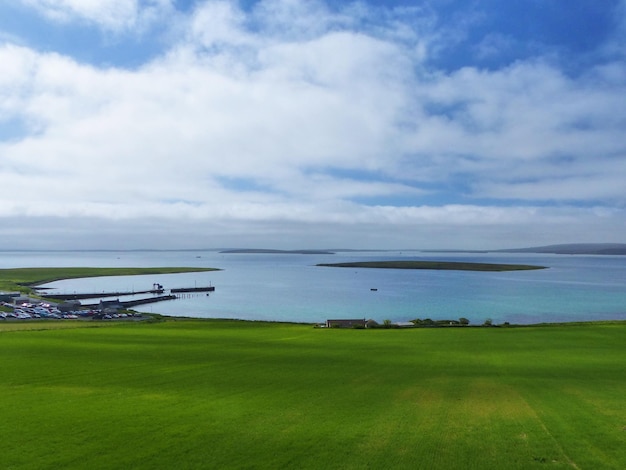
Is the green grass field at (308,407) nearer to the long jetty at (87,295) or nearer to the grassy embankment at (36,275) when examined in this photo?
the long jetty at (87,295)

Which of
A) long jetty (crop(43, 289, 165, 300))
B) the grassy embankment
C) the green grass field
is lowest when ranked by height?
long jetty (crop(43, 289, 165, 300))

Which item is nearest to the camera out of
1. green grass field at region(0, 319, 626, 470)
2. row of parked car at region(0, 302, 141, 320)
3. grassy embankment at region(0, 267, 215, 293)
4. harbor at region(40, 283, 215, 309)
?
green grass field at region(0, 319, 626, 470)

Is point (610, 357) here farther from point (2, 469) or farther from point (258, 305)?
point (258, 305)

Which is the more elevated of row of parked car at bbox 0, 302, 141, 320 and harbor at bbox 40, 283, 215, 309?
row of parked car at bbox 0, 302, 141, 320

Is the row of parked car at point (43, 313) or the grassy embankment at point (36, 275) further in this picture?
the grassy embankment at point (36, 275)

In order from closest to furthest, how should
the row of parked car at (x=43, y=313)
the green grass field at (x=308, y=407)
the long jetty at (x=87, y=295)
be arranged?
1. the green grass field at (x=308, y=407)
2. the row of parked car at (x=43, y=313)
3. the long jetty at (x=87, y=295)

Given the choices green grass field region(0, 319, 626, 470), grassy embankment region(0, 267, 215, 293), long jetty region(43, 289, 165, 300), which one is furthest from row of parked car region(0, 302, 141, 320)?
grassy embankment region(0, 267, 215, 293)

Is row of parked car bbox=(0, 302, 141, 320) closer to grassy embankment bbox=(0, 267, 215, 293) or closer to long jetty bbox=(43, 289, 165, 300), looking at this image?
long jetty bbox=(43, 289, 165, 300)

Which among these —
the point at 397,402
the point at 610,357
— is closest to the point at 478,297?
the point at 610,357

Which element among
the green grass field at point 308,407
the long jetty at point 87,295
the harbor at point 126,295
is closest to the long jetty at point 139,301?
the harbor at point 126,295
